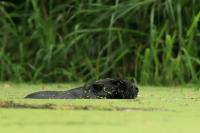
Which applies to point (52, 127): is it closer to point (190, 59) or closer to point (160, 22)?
point (190, 59)

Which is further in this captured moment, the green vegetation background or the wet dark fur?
the green vegetation background

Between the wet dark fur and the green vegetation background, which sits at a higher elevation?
the green vegetation background

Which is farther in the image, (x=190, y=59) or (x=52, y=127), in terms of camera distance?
(x=190, y=59)

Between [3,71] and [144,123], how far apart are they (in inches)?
124

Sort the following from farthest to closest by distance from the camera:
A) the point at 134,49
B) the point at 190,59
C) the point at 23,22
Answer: the point at 23,22 < the point at 134,49 < the point at 190,59

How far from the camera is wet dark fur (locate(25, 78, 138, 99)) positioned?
352 centimetres

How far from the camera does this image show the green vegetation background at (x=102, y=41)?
16.5 ft

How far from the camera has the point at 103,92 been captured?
362cm

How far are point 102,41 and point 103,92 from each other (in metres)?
1.78

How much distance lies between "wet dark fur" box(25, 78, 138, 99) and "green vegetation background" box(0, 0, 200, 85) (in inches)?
52.3

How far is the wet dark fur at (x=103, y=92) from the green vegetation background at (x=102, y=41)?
1.33m

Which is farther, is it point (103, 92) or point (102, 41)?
point (102, 41)

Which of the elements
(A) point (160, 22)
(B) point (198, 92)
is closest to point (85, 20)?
(A) point (160, 22)

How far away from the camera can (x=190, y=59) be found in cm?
491
